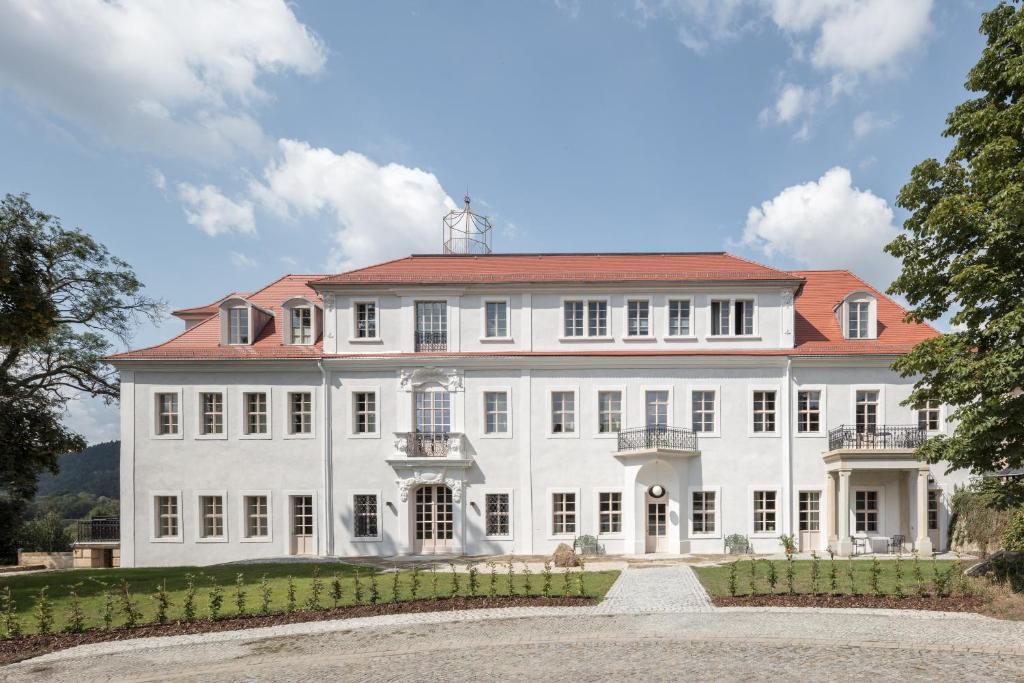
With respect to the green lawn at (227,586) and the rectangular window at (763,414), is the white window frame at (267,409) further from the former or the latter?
the rectangular window at (763,414)

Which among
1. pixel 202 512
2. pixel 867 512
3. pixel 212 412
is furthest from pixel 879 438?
pixel 202 512

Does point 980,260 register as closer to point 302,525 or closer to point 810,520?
point 810,520

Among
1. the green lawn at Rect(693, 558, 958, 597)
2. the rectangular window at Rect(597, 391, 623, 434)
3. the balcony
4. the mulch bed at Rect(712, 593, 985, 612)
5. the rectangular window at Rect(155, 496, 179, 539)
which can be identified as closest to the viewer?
the mulch bed at Rect(712, 593, 985, 612)

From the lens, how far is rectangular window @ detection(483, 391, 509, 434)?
23.6 m

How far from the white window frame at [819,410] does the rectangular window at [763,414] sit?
779mm

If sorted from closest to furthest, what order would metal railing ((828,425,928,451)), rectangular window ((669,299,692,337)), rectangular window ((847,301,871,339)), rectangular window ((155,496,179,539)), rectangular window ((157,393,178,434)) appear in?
1. metal railing ((828,425,928,451))
2. rectangular window ((155,496,179,539))
3. rectangular window ((669,299,692,337))
4. rectangular window ((157,393,178,434))
5. rectangular window ((847,301,871,339))

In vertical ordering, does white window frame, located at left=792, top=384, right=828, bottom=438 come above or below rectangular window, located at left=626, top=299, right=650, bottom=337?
below

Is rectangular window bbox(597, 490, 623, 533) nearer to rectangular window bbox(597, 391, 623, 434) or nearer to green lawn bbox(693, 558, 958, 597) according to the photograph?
rectangular window bbox(597, 391, 623, 434)

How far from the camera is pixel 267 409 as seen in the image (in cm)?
2391

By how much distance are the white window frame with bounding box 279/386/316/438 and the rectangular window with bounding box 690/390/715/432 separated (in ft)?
47.7

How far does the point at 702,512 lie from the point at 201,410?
19.6 metres

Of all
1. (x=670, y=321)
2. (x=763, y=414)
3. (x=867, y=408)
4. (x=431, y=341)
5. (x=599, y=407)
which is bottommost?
(x=763, y=414)

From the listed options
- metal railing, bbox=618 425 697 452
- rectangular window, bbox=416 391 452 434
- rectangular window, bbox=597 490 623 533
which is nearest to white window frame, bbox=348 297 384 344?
rectangular window, bbox=416 391 452 434

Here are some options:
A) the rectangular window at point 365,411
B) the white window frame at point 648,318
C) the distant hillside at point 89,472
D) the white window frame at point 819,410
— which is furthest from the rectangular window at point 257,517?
the distant hillside at point 89,472
